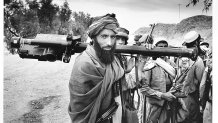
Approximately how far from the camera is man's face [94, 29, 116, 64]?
6.41 feet

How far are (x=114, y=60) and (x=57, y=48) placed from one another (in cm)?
51

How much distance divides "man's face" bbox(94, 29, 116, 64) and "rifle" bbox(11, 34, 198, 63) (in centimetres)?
11

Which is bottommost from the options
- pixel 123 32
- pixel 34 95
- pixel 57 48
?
pixel 34 95

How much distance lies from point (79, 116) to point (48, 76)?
632 centimetres

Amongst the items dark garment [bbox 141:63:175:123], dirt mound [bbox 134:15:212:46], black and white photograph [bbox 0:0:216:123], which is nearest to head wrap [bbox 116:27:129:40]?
black and white photograph [bbox 0:0:216:123]

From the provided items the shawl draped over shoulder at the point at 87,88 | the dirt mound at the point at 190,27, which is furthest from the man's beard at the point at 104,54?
the dirt mound at the point at 190,27

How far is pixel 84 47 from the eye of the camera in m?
2.06

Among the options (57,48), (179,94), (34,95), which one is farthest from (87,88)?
(34,95)

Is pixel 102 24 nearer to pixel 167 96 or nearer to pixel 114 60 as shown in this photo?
pixel 114 60

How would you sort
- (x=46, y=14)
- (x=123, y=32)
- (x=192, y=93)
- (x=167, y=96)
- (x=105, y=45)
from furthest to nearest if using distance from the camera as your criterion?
(x=46, y=14)
(x=123, y=32)
(x=192, y=93)
(x=167, y=96)
(x=105, y=45)

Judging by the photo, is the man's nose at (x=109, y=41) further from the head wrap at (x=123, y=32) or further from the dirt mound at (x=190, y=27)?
the dirt mound at (x=190, y=27)

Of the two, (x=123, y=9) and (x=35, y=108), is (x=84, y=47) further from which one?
(x=35, y=108)

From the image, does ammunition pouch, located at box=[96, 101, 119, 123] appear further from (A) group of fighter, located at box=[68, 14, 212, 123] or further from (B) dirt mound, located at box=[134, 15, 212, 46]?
(B) dirt mound, located at box=[134, 15, 212, 46]

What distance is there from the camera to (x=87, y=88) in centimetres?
184
